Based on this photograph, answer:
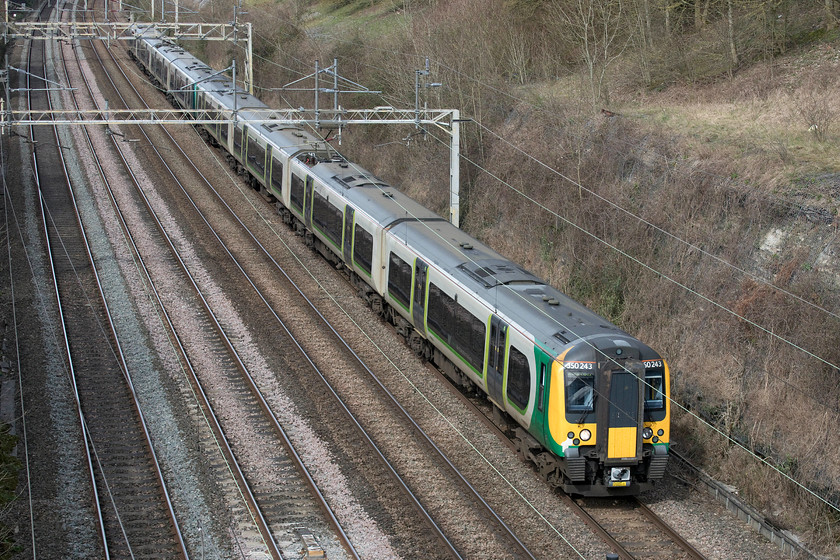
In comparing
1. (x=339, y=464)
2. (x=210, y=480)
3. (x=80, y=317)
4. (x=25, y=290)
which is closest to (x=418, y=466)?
(x=339, y=464)

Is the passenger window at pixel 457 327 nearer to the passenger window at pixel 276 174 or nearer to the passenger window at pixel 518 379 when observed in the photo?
the passenger window at pixel 518 379

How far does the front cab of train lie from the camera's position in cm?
1230

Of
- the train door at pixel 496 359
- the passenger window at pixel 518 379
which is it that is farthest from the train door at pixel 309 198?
the passenger window at pixel 518 379

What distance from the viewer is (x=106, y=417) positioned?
1528 cm

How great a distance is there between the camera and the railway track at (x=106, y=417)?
12.0 m

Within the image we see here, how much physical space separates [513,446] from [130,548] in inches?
236

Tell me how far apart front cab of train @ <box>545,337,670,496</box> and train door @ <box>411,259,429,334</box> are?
474 cm

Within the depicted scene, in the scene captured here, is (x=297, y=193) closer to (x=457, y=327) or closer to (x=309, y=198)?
(x=309, y=198)

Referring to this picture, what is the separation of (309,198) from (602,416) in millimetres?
12567

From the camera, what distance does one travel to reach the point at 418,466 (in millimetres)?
13891

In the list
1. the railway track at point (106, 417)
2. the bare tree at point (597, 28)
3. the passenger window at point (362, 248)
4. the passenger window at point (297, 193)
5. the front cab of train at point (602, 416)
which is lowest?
the railway track at point (106, 417)

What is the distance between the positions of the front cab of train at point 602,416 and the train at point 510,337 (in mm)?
14

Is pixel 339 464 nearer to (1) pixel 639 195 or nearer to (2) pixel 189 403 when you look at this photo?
(2) pixel 189 403

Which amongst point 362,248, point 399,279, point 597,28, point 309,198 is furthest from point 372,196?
point 597,28
